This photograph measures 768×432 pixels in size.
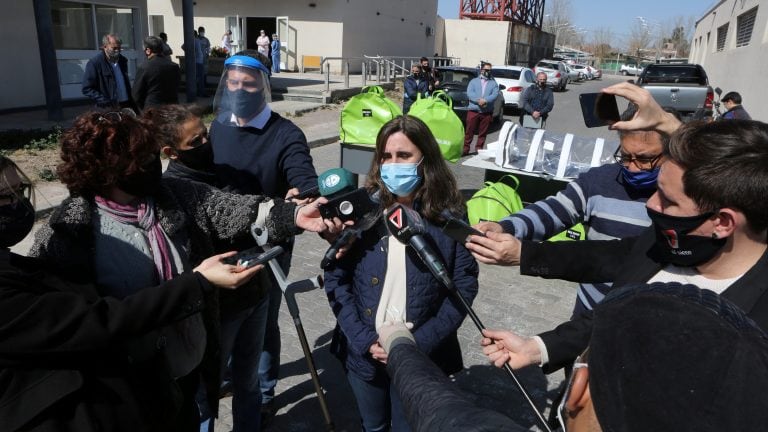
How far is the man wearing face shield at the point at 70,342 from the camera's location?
1325 millimetres

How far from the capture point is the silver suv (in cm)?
2853

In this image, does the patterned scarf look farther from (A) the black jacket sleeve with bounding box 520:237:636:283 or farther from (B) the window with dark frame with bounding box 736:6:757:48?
(B) the window with dark frame with bounding box 736:6:757:48

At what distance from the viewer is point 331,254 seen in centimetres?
212

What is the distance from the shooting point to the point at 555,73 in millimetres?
28656

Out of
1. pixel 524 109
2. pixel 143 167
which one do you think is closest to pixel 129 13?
pixel 524 109

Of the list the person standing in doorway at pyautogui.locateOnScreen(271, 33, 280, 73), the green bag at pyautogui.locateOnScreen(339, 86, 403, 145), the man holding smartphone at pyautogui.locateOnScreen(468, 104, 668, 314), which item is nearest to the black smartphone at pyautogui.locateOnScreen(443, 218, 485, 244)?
the man holding smartphone at pyautogui.locateOnScreen(468, 104, 668, 314)

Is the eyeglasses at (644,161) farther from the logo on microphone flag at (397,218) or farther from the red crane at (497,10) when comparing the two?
the red crane at (497,10)

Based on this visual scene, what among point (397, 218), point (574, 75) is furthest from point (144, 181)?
point (574, 75)

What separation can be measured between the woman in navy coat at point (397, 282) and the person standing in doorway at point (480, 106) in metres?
8.41

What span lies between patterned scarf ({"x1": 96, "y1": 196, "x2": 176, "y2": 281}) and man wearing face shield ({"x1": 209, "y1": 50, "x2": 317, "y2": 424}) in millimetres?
827

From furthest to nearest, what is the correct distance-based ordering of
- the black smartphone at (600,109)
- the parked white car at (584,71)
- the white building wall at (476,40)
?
1. the parked white car at (584,71)
2. the white building wall at (476,40)
3. the black smartphone at (600,109)

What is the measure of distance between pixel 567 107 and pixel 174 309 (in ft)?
73.6

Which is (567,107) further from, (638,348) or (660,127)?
(638,348)

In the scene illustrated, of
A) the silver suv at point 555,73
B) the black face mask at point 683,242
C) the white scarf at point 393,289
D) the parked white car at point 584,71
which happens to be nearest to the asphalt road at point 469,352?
the white scarf at point 393,289
